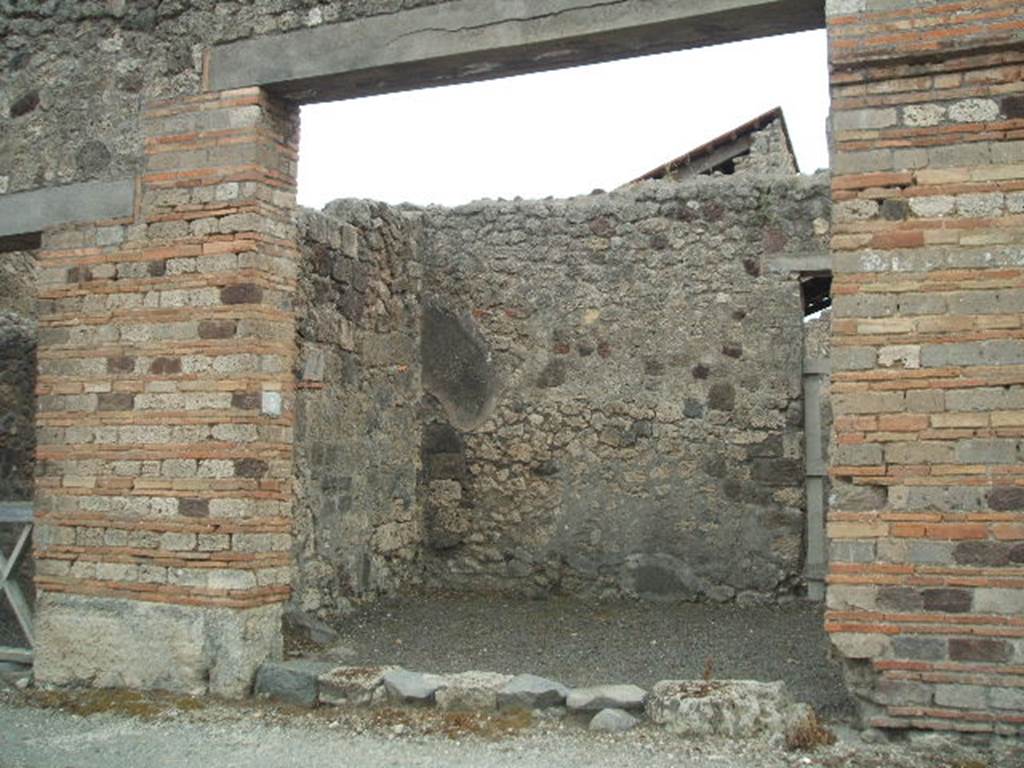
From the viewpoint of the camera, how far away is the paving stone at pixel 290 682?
5.45 meters

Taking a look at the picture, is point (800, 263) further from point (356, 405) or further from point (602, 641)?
point (356, 405)

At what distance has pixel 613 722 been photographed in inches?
194

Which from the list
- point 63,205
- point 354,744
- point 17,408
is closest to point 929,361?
point 354,744

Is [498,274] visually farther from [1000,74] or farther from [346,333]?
[1000,74]

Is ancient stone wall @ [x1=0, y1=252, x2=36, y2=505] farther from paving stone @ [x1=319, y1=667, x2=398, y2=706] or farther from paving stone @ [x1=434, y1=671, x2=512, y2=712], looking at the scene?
paving stone @ [x1=434, y1=671, x2=512, y2=712]

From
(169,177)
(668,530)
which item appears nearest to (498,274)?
(668,530)

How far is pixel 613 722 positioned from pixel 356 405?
3.73 meters

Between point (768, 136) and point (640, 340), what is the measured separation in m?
6.02

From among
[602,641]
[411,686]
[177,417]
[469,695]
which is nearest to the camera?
[469,695]

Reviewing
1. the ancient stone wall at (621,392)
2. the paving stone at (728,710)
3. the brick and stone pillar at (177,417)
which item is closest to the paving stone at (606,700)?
the paving stone at (728,710)

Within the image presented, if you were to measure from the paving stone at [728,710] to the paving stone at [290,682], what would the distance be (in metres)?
1.75

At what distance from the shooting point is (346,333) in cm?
780

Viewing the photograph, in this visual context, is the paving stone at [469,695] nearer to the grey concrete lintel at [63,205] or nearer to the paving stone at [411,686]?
the paving stone at [411,686]

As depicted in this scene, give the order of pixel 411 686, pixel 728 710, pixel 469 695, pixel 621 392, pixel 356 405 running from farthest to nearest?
1. pixel 621 392
2. pixel 356 405
3. pixel 411 686
4. pixel 469 695
5. pixel 728 710
